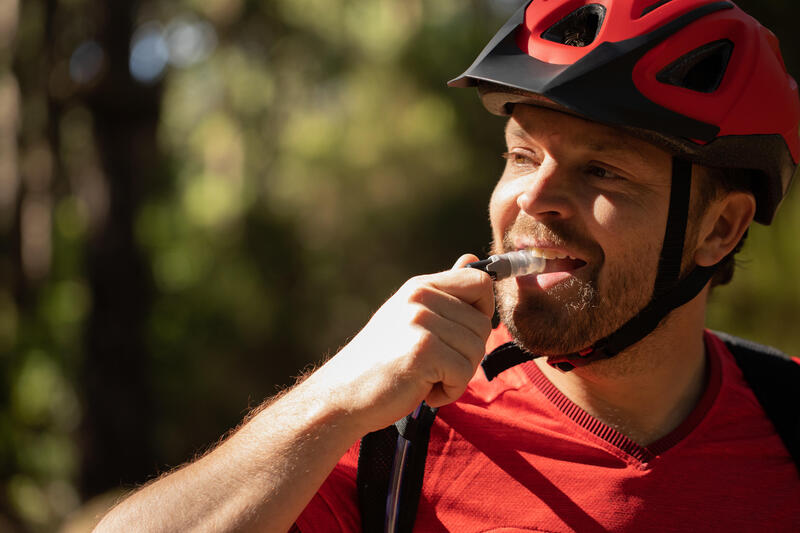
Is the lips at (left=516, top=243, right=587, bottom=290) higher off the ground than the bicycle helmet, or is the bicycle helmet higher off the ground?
the bicycle helmet

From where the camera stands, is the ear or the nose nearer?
the nose

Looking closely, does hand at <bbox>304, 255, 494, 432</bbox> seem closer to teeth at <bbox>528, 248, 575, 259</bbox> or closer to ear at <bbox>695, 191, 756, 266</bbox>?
teeth at <bbox>528, 248, 575, 259</bbox>

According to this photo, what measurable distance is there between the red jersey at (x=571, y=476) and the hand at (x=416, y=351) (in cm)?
42

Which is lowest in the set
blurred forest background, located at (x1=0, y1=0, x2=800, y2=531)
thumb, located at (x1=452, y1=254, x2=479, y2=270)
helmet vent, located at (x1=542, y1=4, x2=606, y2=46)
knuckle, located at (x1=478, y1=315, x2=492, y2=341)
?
blurred forest background, located at (x1=0, y1=0, x2=800, y2=531)

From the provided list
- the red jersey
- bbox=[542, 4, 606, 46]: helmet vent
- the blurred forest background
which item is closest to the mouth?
the red jersey

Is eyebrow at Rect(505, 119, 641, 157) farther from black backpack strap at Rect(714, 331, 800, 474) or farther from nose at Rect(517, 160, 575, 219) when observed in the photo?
black backpack strap at Rect(714, 331, 800, 474)

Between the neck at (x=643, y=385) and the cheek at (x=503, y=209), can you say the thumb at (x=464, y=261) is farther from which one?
the neck at (x=643, y=385)

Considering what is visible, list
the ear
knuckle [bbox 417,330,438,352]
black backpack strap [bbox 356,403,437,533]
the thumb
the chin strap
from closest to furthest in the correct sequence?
knuckle [bbox 417,330,438,352]
the thumb
black backpack strap [bbox 356,403,437,533]
the chin strap
the ear

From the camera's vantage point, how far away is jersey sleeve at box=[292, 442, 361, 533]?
200 centimetres

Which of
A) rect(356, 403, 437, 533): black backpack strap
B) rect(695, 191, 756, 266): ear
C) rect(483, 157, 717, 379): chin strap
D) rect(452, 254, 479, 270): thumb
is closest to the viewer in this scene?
rect(452, 254, 479, 270): thumb

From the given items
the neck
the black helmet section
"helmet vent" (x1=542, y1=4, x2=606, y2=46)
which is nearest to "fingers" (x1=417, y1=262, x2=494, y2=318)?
the black helmet section

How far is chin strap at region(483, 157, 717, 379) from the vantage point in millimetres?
2275

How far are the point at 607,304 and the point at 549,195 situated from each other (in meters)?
0.36

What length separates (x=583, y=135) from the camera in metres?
2.21
